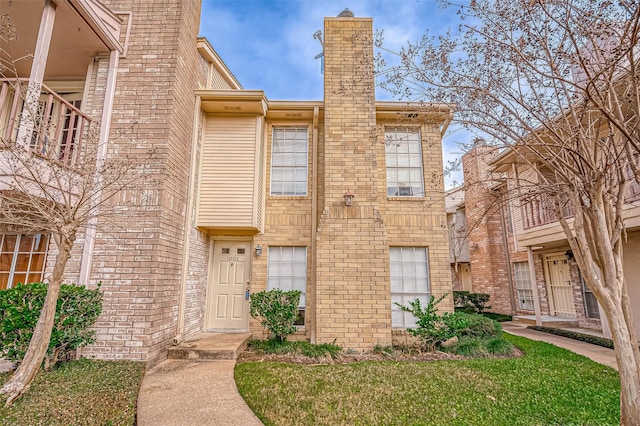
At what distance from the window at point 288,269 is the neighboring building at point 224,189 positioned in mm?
33

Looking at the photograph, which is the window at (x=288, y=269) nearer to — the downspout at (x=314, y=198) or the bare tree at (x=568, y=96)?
the downspout at (x=314, y=198)

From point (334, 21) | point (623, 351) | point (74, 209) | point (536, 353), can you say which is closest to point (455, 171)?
point (623, 351)

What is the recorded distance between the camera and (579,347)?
7141mm

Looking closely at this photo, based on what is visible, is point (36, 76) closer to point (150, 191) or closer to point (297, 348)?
point (150, 191)

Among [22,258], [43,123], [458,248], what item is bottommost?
[22,258]

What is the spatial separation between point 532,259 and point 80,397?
11.6 metres

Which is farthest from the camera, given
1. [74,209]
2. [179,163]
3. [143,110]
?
[179,163]

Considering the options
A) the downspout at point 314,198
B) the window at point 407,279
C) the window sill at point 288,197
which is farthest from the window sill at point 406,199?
the window sill at point 288,197

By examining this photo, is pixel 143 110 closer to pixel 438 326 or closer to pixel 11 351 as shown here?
pixel 11 351

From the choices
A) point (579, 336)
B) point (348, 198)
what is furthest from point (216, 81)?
point (579, 336)

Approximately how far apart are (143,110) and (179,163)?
43.5 inches

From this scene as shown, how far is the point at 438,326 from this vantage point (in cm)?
A: 670

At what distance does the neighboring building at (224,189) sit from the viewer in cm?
531

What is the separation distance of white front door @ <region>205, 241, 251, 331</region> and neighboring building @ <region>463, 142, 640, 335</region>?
5.66 meters
